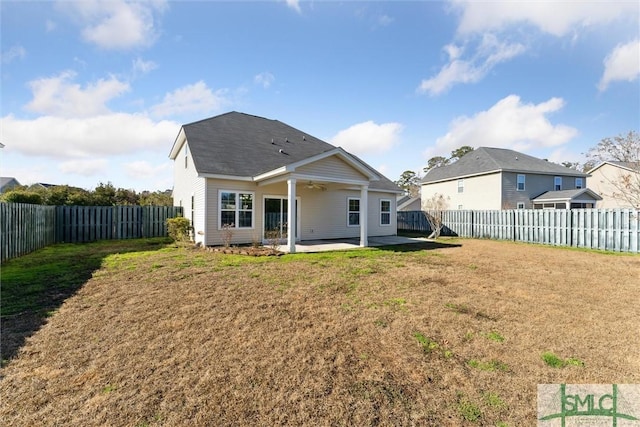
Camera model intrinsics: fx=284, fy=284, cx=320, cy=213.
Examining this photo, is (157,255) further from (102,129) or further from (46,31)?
(102,129)

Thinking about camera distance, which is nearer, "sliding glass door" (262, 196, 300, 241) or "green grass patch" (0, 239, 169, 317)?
"green grass patch" (0, 239, 169, 317)

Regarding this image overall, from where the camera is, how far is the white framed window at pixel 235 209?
467 inches

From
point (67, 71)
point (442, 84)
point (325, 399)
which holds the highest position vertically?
point (442, 84)

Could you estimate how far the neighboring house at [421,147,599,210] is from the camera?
2345cm

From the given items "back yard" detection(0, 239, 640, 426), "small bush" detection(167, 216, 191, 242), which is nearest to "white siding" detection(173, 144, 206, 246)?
"small bush" detection(167, 216, 191, 242)

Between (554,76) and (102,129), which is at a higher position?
(554,76)

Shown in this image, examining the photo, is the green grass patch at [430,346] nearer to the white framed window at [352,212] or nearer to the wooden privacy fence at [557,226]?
the white framed window at [352,212]

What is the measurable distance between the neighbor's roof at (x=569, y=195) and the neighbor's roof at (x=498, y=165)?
6.93ft

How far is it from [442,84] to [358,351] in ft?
50.1

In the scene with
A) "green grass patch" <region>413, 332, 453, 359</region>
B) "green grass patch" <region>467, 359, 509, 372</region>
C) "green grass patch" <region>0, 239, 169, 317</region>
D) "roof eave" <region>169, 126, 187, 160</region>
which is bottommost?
"green grass patch" <region>467, 359, 509, 372</region>

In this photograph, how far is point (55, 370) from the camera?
293 centimetres

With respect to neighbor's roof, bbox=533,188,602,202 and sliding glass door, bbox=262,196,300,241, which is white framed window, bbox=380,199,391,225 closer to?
sliding glass door, bbox=262,196,300,241

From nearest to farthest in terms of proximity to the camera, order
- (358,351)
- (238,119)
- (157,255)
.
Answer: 1. (358,351)
2. (157,255)
3. (238,119)

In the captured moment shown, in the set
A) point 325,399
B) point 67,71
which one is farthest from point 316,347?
point 67,71
